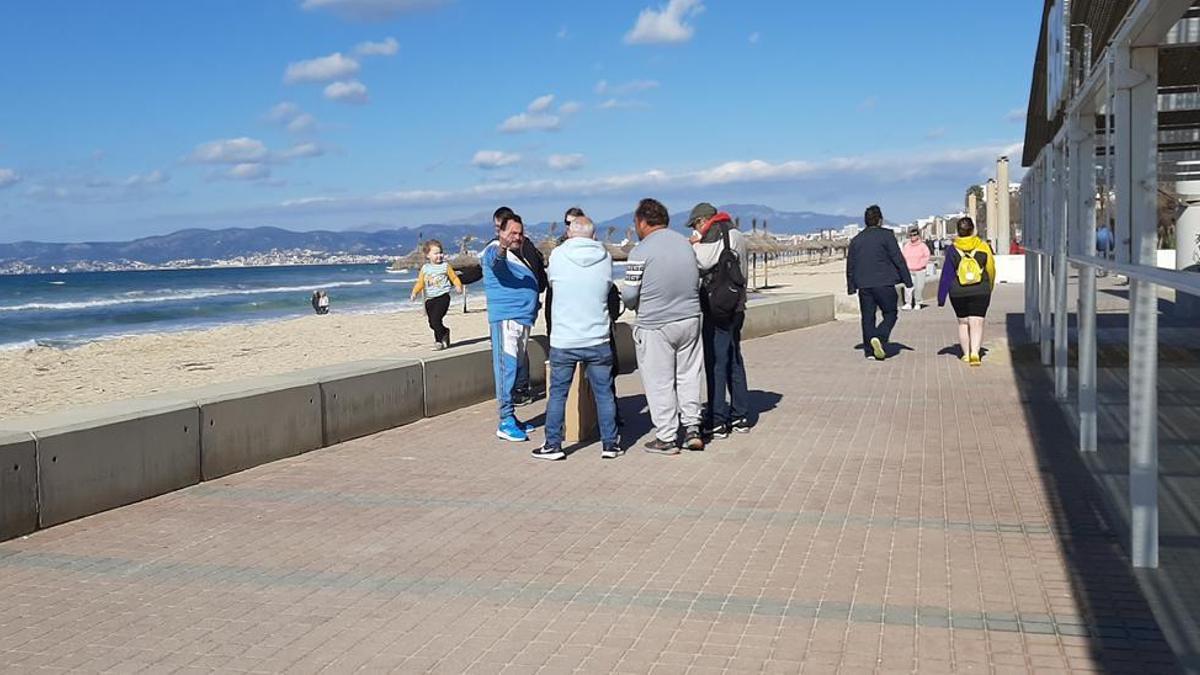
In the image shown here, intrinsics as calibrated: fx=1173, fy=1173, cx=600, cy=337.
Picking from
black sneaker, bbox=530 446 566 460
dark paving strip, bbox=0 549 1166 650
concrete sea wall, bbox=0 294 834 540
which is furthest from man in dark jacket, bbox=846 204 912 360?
dark paving strip, bbox=0 549 1166 650

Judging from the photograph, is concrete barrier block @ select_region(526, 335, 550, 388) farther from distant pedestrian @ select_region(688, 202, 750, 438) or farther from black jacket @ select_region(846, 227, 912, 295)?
black jacket @ select_region(846, 227, 912, 295)

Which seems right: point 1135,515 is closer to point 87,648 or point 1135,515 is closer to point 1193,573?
point 1193,573

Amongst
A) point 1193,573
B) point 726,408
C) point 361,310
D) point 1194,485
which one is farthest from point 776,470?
point 361,310

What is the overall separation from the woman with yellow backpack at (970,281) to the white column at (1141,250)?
7437 millimetres

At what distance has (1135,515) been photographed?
5.18m

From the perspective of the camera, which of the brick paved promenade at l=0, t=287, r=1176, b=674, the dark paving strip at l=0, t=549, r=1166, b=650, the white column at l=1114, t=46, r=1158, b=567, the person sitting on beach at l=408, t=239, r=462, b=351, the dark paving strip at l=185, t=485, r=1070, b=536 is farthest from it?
the person sitting on beach at l=408, t=239, r=462, b=351

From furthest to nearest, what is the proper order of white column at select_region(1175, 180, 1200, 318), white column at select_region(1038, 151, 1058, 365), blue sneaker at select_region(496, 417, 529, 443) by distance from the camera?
1. white column at select_region(1175, 180, 1200, 318)
2. white column at select_region(1038, 151, 1058, 365)
3. blue sneaker at select_region(496, 417, 529, 443)

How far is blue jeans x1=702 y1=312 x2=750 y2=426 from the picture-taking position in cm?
891

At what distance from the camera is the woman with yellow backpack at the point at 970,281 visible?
41.9ft

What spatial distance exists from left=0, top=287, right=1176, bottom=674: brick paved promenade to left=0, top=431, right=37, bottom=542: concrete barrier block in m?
0.15

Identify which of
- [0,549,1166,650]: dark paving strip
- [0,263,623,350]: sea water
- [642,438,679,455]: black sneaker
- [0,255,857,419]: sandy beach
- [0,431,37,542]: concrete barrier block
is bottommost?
[0,263,623,350]: sea water

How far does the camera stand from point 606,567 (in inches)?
217

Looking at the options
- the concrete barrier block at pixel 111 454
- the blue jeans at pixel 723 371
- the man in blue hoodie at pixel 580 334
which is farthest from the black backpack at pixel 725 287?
the concrete barrier block at pixel 111 454

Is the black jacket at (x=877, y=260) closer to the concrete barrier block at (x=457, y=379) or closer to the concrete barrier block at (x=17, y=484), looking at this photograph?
the concrete barrier block at (x=457, y=379)
